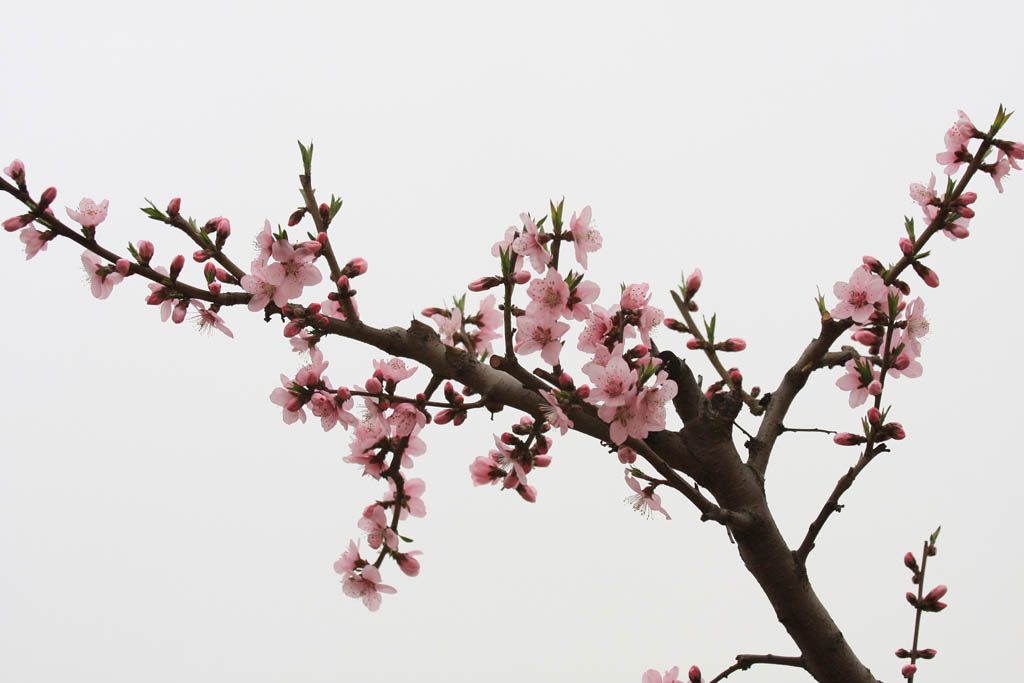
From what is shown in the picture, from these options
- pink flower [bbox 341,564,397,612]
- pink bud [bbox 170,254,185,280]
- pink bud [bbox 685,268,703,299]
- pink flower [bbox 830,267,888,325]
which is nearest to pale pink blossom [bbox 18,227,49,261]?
pink bud [bbox 170,254,185,280]

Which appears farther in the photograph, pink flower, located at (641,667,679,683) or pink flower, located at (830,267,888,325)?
pink flower, located at (641,667,679,683)

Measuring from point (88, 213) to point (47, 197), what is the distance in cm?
4

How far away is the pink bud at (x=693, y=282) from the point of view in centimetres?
105

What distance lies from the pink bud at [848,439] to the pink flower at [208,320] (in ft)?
2.49

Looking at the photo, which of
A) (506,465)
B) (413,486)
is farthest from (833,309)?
(413,486)

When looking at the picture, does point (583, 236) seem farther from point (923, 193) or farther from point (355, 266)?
point (923, 193)

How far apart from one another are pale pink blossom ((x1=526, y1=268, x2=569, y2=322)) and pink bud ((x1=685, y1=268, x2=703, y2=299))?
17cm

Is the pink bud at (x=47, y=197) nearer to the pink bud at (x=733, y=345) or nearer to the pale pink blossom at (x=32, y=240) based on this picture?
the pale pink blossom at (x=32, y=240)

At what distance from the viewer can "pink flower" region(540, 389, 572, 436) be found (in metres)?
0.91

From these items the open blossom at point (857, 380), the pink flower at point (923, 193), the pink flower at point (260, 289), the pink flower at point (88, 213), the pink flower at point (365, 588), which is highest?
the pink flower at point (923, 193)

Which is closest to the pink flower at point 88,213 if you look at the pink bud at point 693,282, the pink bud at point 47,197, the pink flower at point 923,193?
the pink bud at point 47,197

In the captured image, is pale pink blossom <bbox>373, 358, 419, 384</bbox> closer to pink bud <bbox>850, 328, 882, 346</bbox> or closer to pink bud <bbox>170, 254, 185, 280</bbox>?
pink bud <bbox>170, 254, 185, 280</bbox>

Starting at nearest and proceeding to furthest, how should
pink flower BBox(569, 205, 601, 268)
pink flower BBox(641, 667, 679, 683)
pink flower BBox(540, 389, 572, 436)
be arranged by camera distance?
pink flower BBox(540, 389, 572, 436) < pink flower BBox(569, 205, 601, 268) < pink flower BBox(641, 667, 679, 683)

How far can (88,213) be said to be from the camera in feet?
3.19
